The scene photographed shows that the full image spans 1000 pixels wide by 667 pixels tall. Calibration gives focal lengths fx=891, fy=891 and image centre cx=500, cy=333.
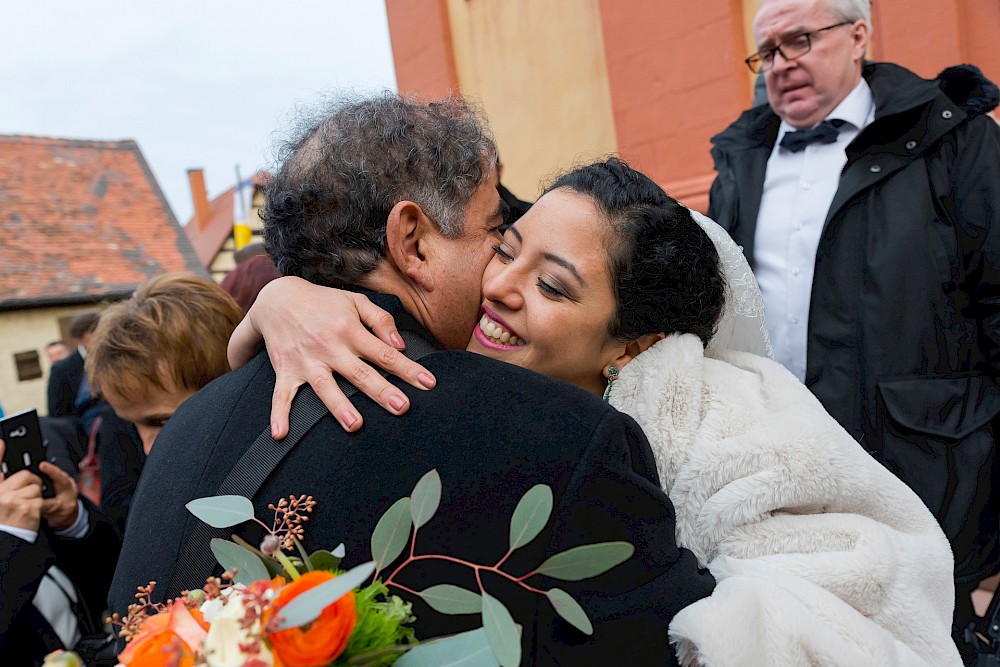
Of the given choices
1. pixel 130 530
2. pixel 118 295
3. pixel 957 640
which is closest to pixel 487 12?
pixel 957 640

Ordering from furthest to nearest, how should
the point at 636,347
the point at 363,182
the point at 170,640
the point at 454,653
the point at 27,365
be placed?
the point at 27,365 < the point at 636,347 < the point at 363,182 < the point at 454,653 < the point at 170,640

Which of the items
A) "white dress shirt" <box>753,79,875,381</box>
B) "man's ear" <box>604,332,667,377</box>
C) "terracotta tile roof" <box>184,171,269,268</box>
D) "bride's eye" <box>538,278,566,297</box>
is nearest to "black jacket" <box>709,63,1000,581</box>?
"white dress shirt" <box>753,79,875,381</box>

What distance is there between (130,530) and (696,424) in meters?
1.05

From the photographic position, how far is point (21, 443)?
268cm

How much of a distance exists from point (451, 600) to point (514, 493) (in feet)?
0.69

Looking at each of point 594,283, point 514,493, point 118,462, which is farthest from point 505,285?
point 118,462

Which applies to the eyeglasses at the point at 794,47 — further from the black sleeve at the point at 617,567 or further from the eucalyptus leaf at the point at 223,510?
the eucalyptus leaf at the point at 223,510

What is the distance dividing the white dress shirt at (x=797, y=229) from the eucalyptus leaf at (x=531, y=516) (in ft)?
7.48

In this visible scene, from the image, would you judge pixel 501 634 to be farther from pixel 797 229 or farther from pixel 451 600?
pixel 797 229

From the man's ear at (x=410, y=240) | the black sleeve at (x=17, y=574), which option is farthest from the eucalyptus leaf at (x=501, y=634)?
the black sleeve at (x=17, y=574)

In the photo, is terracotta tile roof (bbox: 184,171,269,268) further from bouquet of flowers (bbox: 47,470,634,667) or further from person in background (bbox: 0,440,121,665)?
bouquet of flowers (bbox: 47,470,634,667)

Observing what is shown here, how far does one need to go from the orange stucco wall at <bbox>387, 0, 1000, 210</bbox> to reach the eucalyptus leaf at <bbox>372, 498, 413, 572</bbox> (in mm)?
4252

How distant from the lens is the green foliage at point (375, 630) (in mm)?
1018

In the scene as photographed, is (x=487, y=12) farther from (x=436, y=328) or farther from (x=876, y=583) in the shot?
(x=876, y=583)
